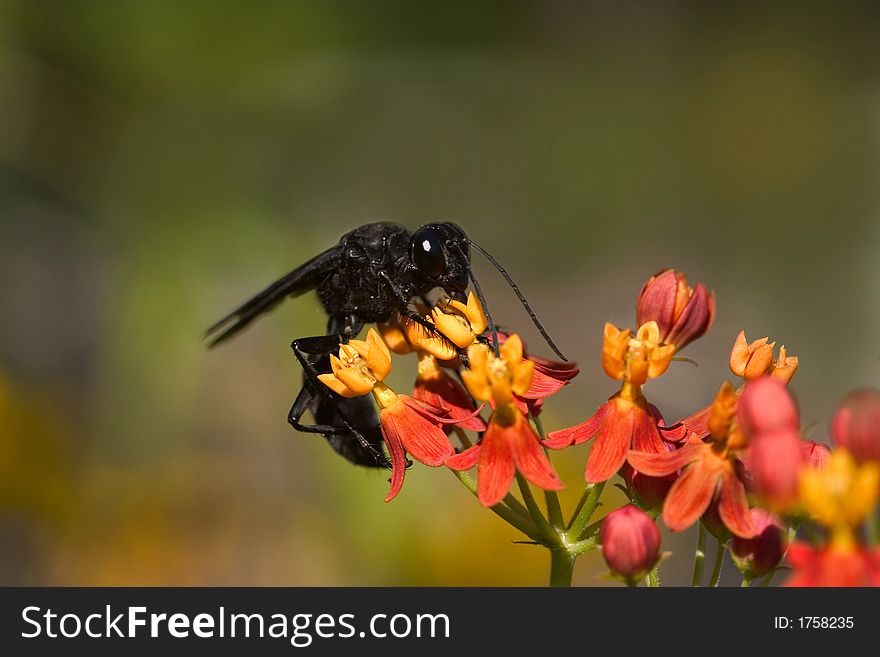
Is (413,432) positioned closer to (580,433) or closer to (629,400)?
(580,433)

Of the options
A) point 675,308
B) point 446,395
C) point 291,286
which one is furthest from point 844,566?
point 291,286

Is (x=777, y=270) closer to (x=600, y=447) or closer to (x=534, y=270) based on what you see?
(x=534, y=270)

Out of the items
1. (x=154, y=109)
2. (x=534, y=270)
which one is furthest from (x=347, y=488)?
(x=534, y=270)

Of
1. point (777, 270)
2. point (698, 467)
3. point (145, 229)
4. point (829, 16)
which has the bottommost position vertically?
point (698, 467)

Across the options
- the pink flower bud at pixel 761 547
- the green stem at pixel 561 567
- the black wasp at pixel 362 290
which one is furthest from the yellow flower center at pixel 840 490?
the black wasp at pixel 362 290

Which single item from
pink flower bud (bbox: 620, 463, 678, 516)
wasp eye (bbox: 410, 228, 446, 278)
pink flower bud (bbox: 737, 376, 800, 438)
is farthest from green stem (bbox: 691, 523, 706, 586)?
wasp eye (bbox: 410, 228, 446, 278)

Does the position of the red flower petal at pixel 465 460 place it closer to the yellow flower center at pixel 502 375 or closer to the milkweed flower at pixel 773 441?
the yellow flower center at pixel 502 375
